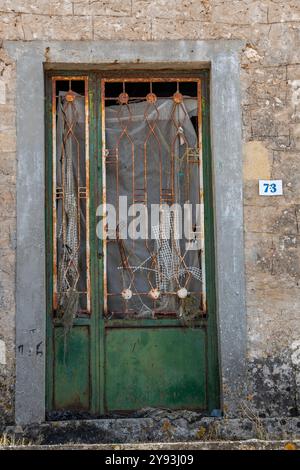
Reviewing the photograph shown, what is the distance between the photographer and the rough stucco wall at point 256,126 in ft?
22.5

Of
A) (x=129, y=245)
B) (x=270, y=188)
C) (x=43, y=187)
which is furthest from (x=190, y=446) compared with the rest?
(x=43, y=187)

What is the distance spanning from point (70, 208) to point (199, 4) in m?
1.88

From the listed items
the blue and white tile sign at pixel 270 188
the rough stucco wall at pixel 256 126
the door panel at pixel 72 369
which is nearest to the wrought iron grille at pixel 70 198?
the door panel at pixel 72 369

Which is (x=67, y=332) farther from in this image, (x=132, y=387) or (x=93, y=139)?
(x=93, y=139)

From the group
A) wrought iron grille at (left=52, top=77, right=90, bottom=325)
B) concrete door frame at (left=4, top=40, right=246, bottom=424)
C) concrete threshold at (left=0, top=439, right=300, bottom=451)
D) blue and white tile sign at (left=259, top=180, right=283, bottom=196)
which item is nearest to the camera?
concrete threshold at (left=0, top=439, right=300, bottom=451)

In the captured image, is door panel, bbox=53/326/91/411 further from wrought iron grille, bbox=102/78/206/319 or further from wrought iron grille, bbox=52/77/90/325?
wrought iron grille, bbox=102/78/206/319

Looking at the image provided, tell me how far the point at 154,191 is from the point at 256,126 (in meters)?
0.95

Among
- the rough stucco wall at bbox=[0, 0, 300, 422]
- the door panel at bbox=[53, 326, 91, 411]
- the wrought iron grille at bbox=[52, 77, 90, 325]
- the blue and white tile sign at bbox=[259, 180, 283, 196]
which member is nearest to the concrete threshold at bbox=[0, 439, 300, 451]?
the rough stucco wall at bbox=[0, 0, 300, 422]

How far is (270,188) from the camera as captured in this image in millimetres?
6977

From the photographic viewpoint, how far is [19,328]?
679 centimetres

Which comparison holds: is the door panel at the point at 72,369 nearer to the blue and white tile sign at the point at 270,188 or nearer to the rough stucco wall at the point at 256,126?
the rough stucco wall at the point at 256,126

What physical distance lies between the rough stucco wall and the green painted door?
35 centimetres

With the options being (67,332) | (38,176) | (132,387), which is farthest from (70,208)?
(132,387)

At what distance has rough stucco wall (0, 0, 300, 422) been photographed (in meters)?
6.84
